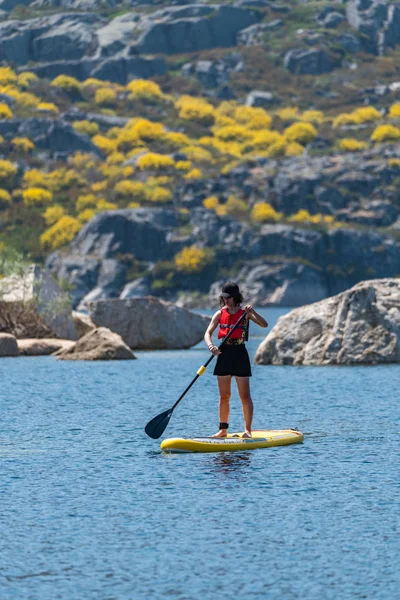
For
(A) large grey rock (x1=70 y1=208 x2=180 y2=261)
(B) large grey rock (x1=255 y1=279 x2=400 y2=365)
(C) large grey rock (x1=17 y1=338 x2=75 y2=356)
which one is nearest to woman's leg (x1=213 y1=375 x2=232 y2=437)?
(B) large grey rock (x1=255 y1=279 x2=400 y2=365)

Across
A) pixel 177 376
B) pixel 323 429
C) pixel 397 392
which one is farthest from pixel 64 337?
pixel 323 429

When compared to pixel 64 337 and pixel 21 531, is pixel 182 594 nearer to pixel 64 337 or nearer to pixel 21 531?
pixel 21 531

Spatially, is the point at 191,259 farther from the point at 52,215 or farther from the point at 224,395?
the point at 224,395

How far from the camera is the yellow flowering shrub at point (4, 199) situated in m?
188

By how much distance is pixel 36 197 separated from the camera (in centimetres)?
18750

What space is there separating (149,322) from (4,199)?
13436cm

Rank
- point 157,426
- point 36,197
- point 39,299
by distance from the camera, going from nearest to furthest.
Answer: point 157,426
point 39,299
point 36,197

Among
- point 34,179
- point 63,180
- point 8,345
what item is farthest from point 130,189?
point 8,345

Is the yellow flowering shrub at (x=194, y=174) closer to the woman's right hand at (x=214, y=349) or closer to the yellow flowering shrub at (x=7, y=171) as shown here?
the yellow flowering shrub at (x=7, y=171)

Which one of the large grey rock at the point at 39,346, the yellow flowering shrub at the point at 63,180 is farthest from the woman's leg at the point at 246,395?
the yellow flowering shrub at the point at 63,180

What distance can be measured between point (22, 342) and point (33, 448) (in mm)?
32773

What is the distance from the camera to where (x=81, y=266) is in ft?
550

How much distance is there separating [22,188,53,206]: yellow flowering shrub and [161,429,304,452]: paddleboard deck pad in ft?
552

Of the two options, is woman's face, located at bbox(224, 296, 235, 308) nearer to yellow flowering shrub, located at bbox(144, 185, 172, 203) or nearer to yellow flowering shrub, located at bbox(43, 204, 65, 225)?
yellow flowering shrub, located at bbox(43, 204, 65, 225)
